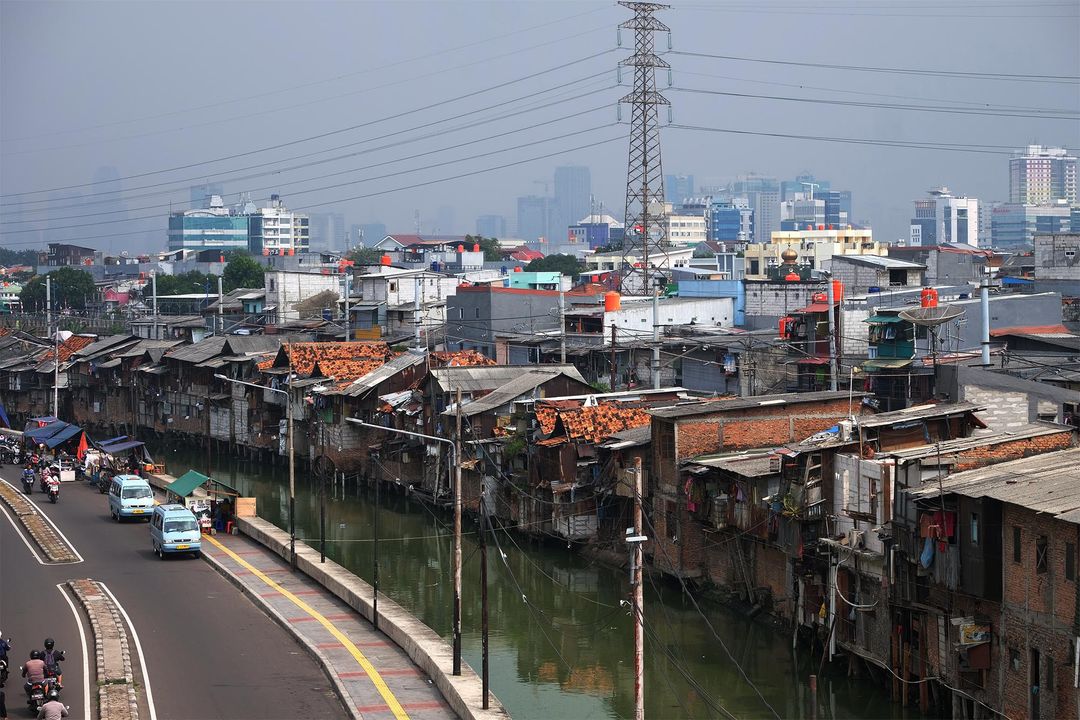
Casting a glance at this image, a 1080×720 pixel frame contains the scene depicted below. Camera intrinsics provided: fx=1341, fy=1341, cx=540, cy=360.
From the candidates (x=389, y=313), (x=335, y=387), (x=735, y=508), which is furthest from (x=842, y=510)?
(x=389, y=313)

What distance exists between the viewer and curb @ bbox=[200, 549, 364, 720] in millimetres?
26294

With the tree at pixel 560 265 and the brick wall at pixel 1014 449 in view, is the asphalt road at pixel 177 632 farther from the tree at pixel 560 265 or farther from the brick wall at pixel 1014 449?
the tree at pixel 560 265

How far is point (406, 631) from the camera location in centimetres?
3080

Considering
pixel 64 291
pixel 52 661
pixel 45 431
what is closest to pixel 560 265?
pixel 64 291

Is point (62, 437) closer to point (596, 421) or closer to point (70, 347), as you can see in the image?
point (70, 347)

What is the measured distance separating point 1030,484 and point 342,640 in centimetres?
1588

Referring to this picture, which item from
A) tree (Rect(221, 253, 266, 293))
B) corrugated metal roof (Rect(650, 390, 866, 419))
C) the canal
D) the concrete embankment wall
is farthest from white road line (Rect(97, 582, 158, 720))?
tree (Rect(221, 253, 266, 293))

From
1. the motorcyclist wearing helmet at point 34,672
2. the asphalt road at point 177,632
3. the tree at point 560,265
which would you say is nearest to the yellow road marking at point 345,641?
the asphalt road at point 177,632

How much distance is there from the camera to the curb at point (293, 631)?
26294 mm

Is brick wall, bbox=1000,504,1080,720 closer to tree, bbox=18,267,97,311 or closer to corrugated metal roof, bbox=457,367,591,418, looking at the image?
corrugated metal roof, bbox=457,367,591,418

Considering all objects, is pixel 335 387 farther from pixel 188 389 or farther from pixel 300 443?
pixel 188 389

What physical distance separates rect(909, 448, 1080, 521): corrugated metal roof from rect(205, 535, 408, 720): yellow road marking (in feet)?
35.7

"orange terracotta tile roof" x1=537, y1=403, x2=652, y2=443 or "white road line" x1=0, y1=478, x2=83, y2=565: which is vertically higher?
"orange terracotta tile roof" x1=537, y1=403, x2=652, y2=443

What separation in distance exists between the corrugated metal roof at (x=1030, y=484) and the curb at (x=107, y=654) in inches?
611
